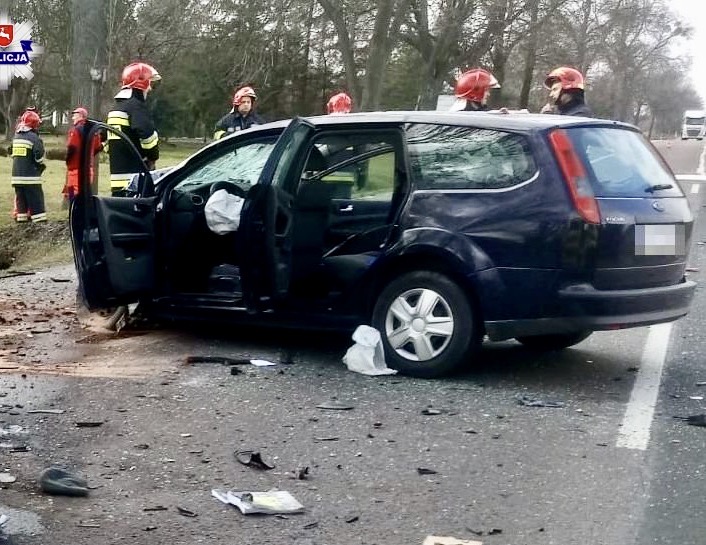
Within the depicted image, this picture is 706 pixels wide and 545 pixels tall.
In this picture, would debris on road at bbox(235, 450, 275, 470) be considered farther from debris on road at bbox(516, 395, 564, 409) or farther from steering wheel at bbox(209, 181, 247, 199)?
steering wheel at bbox(209, 181, 247, 199)

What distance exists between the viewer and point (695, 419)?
18.9 feet

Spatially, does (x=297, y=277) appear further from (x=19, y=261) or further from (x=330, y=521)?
(x=19, y=261)

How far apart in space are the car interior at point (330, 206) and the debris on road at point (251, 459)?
6.39 ft

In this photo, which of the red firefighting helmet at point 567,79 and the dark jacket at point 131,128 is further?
the dark jacket at point 131,128

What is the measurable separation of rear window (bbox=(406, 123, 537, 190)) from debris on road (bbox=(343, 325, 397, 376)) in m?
0.96

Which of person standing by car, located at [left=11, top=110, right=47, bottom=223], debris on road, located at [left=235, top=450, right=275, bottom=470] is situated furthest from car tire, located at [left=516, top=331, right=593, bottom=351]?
person standing by car, located at [left=11, top=110, right=47, bottom=223]

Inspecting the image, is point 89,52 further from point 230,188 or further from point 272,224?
point 272,224

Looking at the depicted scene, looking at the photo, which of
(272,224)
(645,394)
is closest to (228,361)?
(272,224)

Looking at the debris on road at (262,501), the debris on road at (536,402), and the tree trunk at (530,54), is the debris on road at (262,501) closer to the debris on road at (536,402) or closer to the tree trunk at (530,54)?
the debris on road at (536,402)

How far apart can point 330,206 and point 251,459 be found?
239cm

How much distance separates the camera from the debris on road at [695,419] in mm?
5684

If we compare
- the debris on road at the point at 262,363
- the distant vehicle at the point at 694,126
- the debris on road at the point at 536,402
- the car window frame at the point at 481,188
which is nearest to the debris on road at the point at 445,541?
the debris on road at the point at 536,402

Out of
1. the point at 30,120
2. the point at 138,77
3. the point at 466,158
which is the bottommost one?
Result: the point at 466,158

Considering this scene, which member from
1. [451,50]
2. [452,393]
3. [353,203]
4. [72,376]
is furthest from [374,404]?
[451,50]
